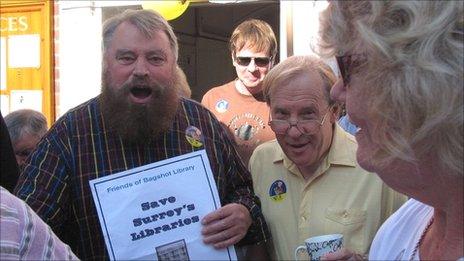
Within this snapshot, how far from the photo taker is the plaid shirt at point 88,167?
83.7 inches

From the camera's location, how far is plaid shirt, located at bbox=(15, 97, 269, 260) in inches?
83.7

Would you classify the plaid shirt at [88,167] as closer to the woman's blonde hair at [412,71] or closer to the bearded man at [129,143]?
the bearded man at [129,143]

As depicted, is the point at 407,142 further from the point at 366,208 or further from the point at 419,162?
the point at 366,208

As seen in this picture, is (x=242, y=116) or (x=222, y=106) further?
(x=222, y=106)

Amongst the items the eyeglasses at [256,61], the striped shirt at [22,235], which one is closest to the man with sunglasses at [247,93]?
the eyeglasses at [256,61]

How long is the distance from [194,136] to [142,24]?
0.46 meters

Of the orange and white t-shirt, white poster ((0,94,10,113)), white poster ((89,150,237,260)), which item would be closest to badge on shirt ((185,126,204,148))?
white poster ((89,150,237,260))

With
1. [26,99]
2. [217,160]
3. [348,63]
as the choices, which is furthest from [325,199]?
[26,99]

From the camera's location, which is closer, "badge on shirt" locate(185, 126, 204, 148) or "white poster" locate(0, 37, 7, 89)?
"badge on shirt" locate(185, 126, 204, 148)

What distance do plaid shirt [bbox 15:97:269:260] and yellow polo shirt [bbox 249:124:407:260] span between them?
67 millimetres

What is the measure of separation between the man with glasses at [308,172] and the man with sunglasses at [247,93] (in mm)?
1345

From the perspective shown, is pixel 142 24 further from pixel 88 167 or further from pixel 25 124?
pixel 25 124

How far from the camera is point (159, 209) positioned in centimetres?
206

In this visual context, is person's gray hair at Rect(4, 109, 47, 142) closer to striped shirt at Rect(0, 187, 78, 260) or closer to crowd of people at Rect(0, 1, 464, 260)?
crowd of people at Rect(0, 1, 464, 260)
